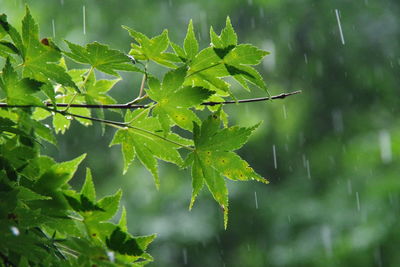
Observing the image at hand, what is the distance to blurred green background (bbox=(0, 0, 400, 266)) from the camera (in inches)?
217

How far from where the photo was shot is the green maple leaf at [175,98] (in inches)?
32.0

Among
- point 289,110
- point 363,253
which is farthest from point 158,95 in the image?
point 289,110

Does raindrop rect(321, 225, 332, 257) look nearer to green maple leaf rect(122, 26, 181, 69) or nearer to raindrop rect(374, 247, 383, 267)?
raindrop rect(374, 247, 383, 267)

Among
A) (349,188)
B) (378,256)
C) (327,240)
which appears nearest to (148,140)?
(327,240)

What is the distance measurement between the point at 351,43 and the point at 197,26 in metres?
1.82

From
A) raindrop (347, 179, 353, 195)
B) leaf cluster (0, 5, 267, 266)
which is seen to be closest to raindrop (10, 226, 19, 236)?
leaf cluster (0, 5, 267, 266)

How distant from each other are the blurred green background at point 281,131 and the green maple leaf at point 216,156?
4.44m

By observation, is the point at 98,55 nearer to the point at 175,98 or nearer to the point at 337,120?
the point at 175,98

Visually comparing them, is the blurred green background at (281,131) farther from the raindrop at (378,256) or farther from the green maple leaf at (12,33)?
the green maple leaf at (12,33)

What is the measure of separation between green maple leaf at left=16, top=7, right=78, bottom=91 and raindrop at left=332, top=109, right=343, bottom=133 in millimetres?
5937

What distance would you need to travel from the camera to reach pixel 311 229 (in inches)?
212

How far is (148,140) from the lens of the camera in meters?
0.87

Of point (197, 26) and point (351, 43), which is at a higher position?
point (197, 26)

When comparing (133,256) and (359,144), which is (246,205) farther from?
(133,256)
